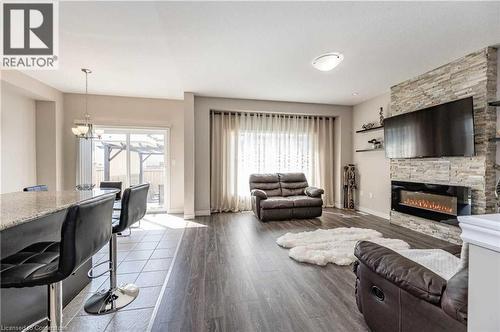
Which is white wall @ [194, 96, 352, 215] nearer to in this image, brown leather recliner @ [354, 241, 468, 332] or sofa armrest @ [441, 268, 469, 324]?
brown leather recliner @ [354, 241, 468, 332]

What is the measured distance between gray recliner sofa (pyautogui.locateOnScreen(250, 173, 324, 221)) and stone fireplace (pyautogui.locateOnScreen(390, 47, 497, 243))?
5.24 feet

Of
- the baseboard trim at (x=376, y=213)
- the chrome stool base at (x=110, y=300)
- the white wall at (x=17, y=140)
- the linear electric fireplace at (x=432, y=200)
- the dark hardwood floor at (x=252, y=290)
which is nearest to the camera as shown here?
the dark hardwood floor at (x=252, y=290)

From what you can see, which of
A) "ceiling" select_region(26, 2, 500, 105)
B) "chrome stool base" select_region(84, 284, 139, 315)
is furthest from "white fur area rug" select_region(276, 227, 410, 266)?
"ceiling" select_region(26, 2, 500, 105)

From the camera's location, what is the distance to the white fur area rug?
2711 mm

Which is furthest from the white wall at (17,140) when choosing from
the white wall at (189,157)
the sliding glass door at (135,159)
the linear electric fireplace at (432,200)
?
the linear electric fireplace at (432,200)

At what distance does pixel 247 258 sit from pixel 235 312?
104 centimetres

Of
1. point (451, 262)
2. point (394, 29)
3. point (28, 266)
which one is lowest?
point (451, 262)

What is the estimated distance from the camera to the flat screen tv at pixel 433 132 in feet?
10.2

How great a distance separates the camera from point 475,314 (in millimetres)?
701

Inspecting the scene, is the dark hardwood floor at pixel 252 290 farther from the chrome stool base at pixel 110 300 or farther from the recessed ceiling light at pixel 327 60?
the recessed ceiling light at pixel 327 60

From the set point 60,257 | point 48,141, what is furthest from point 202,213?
point 60,257

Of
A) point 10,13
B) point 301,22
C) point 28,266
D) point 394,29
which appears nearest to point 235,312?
point 28,266

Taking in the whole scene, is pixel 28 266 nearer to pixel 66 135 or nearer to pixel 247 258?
pixel 247 258

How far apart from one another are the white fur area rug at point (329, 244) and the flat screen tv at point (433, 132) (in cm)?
159
